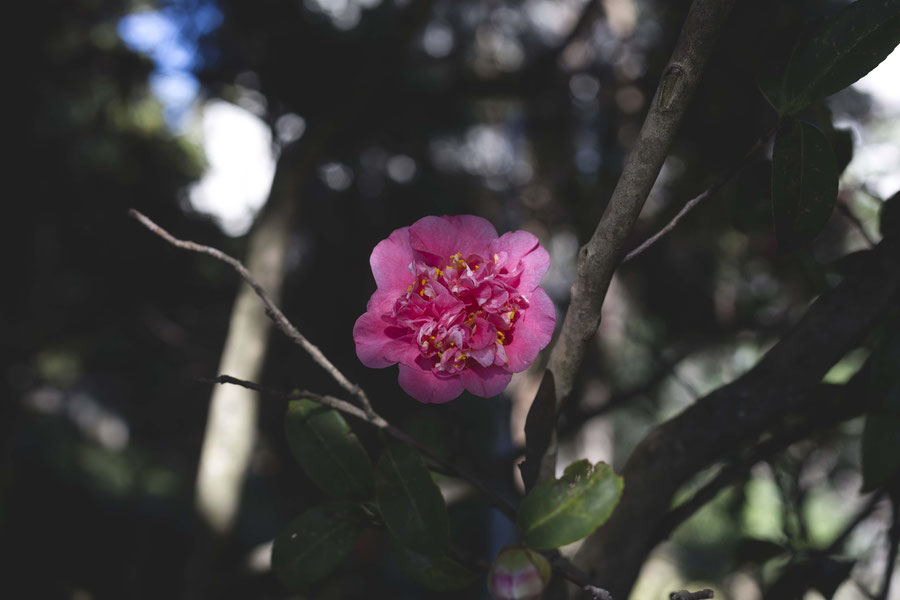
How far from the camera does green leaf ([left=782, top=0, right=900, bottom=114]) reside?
1.35 ft

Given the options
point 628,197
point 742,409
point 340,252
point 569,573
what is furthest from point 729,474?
point 340,252

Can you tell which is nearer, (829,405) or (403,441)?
(403,441)

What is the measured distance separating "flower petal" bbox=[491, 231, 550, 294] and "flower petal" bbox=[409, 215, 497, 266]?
1 centimetres

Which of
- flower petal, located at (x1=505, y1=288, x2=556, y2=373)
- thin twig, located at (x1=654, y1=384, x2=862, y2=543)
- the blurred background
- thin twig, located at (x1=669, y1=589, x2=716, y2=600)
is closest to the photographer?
thin twig, located at (x1=669, y1=589, x2=716, y2=600)

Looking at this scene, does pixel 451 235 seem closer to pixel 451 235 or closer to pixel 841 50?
pixel 451 235

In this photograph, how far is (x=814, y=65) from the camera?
0.43m

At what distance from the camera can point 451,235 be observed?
443 millimetres

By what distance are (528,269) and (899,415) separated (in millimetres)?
338

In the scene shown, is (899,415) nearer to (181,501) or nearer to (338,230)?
(338,230)

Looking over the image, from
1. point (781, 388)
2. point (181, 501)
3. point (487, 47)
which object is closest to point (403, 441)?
point (781, 388)

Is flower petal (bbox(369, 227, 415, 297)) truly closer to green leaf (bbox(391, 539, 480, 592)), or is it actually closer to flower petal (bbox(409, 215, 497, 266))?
flower petal (bbox(409, 215, 497, 266))

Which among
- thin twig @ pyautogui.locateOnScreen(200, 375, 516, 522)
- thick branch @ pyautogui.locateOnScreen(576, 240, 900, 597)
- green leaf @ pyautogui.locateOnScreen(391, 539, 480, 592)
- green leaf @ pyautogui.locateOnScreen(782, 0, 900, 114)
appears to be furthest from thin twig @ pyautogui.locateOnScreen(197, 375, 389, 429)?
green leaf @ pyautogui.locateOnScreen(782, 0, 900, 114)

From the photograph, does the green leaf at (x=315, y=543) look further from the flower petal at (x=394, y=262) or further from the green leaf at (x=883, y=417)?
the green leaf at (x=883, y=417)

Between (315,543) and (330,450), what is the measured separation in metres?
0.07
